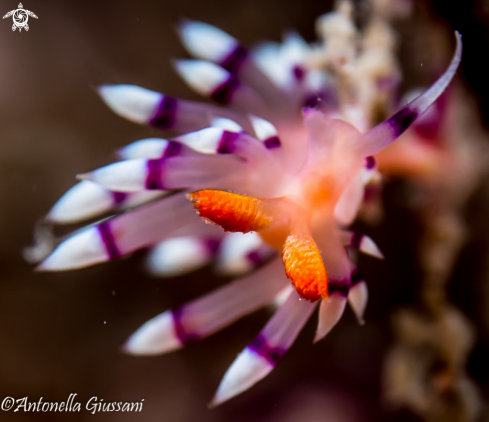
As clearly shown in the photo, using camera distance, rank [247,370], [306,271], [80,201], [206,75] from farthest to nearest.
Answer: [206,75], [80,201], [247,370], [306,271]

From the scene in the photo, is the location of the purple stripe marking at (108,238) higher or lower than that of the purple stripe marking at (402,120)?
lower

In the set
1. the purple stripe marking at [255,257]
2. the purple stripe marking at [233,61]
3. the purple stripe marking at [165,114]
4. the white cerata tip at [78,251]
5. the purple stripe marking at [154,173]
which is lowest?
the purple stripe marking at [255,257]

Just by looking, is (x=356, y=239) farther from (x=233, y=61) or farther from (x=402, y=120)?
(x=233, y=61)

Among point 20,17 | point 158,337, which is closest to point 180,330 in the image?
point 158,337

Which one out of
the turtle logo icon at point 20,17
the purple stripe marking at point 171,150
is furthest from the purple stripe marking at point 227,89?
the turtle logo icon at point 20,17

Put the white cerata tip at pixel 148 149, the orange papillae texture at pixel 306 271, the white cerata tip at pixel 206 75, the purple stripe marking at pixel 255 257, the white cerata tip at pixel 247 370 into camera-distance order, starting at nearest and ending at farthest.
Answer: the orange papillae texture at pixel 306 271, the white cerata tip at pixel 247 370, the white cerata tip at pixel 148 149, the white cerata tip at pixel 206 75, the purple stripe marking at pixel 255 257

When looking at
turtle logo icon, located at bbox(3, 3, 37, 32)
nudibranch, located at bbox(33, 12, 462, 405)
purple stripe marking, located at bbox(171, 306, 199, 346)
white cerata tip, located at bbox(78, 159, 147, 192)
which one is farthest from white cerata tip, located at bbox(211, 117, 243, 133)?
turtle logo icon, located at bbox(3, 3, 37, 32)

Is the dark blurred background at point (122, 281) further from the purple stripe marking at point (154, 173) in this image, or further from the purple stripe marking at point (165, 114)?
the purple stripe marking at point (154, 173)
